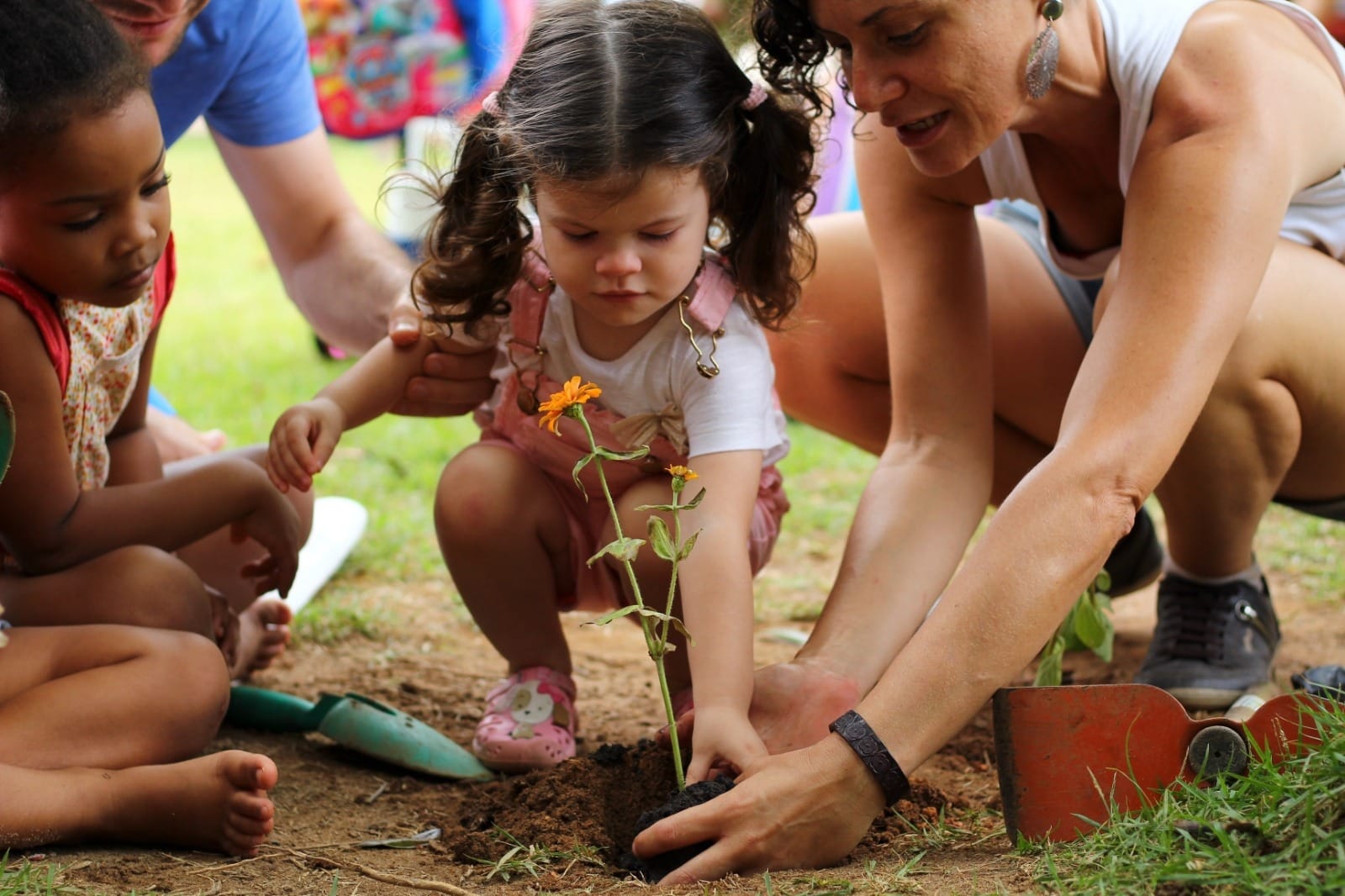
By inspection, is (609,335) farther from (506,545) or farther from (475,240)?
(506,545)

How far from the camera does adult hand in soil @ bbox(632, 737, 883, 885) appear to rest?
163 centimetres

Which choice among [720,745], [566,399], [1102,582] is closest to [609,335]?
[566,399]

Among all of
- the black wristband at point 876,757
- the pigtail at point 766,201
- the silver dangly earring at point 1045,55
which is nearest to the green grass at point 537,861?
the black wristband at point 876,757

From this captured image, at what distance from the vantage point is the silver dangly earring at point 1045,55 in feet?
6.33

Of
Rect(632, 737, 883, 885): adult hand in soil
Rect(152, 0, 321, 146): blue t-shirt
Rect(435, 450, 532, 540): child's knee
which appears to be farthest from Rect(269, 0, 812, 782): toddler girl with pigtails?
Rect(152, 0, 321, 146): blue t-shirt

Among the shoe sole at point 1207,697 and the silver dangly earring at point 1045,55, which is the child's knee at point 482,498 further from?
the shoe sole at point 1207,697

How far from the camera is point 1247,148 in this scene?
1837 millimetres

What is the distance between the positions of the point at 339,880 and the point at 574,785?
347mm

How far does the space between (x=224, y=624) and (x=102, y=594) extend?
356 millimetres

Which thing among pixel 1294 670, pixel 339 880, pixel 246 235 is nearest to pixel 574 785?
pixel 339 880

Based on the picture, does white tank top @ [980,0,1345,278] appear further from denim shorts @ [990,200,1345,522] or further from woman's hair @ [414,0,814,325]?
woman's hair @ [414,0,814,325]

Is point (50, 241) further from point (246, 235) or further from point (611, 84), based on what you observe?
point (246, 235)

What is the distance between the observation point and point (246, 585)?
2725 mm

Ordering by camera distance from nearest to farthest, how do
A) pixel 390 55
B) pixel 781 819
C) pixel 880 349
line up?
pixel 781 819 → pixel 880 349 → pixel 390 55
